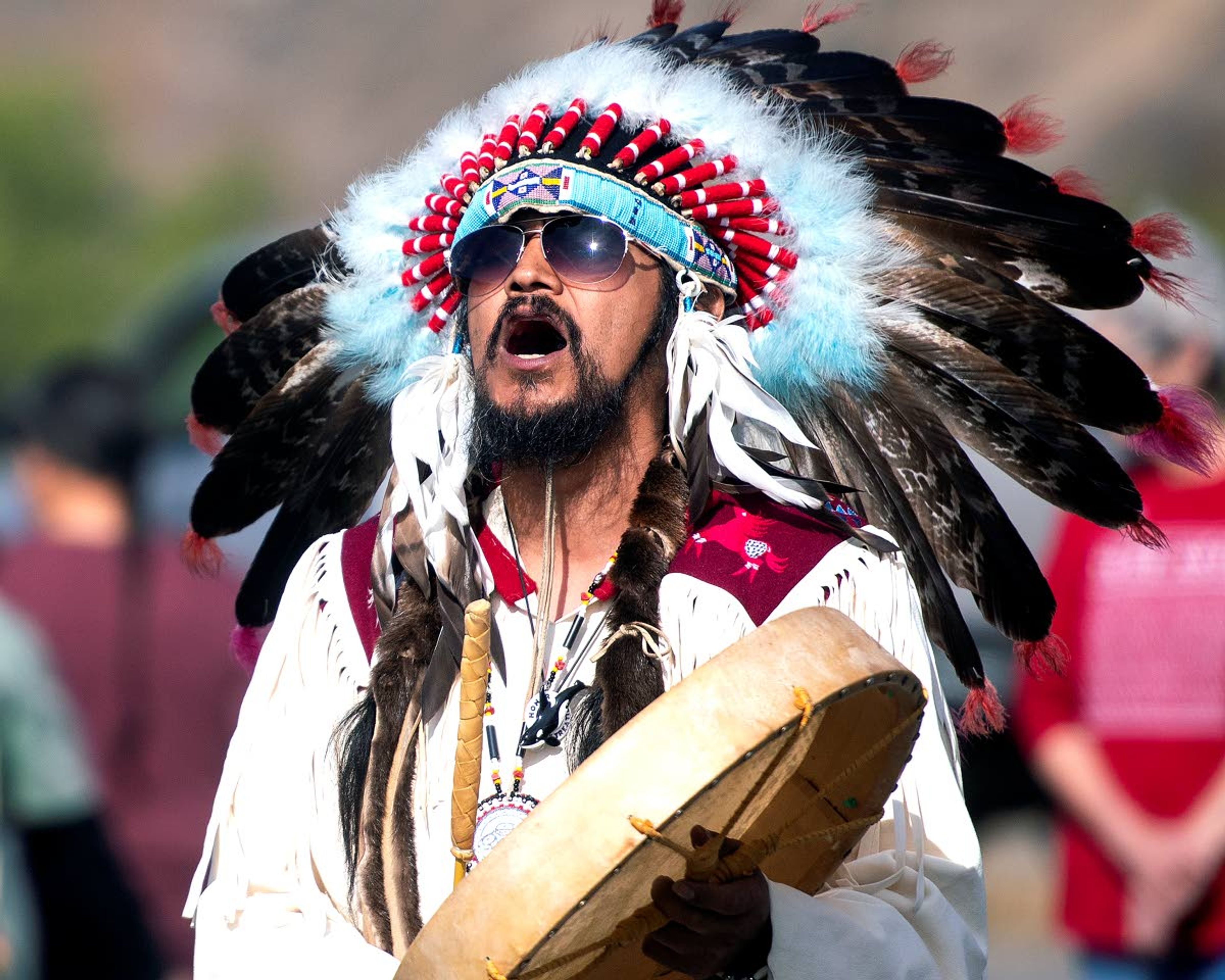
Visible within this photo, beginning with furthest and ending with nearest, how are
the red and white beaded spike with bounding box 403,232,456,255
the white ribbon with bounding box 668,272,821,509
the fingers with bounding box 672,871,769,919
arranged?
the red and white beaded spike with bounding box 403,232,456,255, the white ribbon with bounding box 668,272,821,509, the fingers with bounding box 672,871,769,919

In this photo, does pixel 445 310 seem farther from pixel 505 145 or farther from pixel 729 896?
pixel 729 896

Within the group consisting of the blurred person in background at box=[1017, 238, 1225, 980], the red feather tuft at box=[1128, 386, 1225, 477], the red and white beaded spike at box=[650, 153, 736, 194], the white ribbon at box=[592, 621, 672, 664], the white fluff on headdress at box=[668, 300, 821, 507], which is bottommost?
the blurred person in background at box=[1017, 238, 1225, 980]

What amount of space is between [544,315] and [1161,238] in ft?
3.17

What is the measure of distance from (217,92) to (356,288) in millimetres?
33540

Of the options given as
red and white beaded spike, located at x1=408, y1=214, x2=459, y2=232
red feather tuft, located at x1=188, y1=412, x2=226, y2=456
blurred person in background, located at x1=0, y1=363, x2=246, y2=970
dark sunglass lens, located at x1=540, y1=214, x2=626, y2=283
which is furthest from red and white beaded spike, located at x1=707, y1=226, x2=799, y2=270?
blurred person in background, located at x1=0, y1=363, x2=246, y2=970

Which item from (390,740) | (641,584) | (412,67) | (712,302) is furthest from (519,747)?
(412,67)

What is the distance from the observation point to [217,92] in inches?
1394

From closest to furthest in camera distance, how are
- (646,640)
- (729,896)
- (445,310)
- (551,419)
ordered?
1. (729,896)
2. (646,640)
3. (551,419)
4. (445,310)

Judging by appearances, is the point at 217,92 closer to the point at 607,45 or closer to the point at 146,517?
the point at 146,517

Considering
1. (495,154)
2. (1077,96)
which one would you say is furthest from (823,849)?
(1077,96)

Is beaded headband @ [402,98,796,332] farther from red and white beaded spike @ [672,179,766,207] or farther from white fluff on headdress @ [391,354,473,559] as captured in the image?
white fluff on headdress @ [391,354,473,559]

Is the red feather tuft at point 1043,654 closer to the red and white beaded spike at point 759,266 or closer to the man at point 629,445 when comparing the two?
the man at point 629,445

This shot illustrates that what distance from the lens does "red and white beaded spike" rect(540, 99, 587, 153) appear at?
9.91 feet

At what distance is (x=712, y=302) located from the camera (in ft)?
10.3
